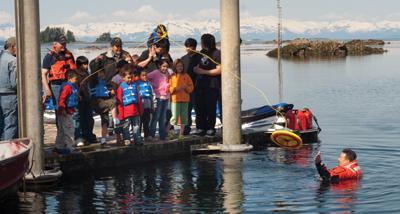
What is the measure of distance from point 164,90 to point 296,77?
119ft

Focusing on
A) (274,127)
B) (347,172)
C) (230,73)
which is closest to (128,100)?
(230,73)

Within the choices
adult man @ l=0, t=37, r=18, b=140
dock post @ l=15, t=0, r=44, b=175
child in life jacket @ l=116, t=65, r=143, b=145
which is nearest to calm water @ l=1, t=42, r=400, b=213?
child in life jacket @ l=116, t=65, r=143, b=145

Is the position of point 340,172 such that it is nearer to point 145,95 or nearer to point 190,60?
point 145,95

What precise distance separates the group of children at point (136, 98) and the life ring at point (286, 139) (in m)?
1.98

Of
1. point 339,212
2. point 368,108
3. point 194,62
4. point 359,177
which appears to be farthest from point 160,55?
point 368,108

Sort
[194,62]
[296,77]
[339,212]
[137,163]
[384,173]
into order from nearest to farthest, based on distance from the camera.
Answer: [339,212]
[384,173]
[137,163]
[194,62]
[296,77]

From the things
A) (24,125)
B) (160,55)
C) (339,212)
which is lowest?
(339,212)

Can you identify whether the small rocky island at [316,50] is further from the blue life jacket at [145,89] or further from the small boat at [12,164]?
the small boat at [12,164]

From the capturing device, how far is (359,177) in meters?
15.2

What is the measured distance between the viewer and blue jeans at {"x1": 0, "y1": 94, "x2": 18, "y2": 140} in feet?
50.2

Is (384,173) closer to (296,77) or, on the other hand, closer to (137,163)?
(137,163)

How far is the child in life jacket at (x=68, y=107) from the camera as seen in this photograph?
1534 centimetres

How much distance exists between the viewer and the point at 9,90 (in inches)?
603

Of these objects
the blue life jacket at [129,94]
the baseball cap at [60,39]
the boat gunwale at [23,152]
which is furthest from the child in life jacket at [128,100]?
the boat gunwale at [23,152]
